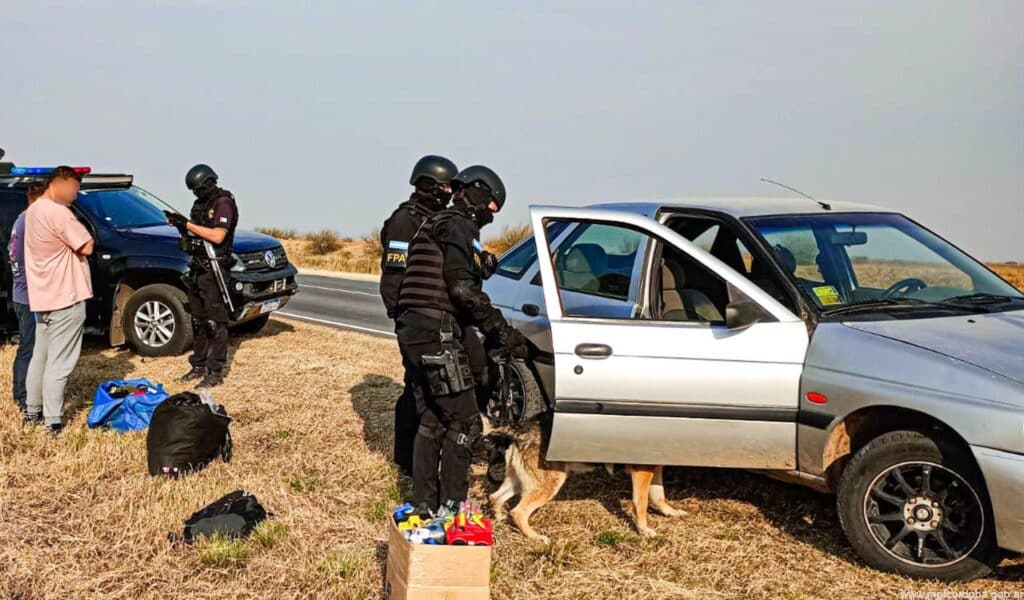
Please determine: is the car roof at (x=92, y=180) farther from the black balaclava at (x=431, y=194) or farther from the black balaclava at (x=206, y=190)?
the black balaclava at (x=431, y=194)

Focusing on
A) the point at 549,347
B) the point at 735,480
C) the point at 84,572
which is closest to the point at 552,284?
the point at 549,347

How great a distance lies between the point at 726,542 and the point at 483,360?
63.9 inches

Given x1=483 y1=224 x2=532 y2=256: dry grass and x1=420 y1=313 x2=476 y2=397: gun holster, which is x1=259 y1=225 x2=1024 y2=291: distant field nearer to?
x1=483 y1=224 x2=532 y2=256: dry grass

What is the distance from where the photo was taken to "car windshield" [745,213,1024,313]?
203 inches

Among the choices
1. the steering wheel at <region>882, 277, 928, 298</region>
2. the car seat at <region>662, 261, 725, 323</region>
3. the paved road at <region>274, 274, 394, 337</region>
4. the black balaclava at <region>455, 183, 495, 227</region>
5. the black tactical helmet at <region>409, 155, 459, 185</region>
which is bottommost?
the paved road at <region>274, 274, 394, 337</region>

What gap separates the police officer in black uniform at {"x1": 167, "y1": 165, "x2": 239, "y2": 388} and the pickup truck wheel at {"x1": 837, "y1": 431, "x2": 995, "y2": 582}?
6.22m

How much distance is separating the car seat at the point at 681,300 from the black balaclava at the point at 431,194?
135 centimetres

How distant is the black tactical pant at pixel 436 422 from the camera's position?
494cm

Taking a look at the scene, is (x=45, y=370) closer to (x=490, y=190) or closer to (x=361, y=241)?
(x=490, y=190)

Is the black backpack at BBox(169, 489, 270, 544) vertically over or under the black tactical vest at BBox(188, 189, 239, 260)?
under

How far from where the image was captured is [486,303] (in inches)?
191

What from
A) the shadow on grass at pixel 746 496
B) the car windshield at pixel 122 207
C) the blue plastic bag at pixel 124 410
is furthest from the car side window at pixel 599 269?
the car windshield at pixel 122 207

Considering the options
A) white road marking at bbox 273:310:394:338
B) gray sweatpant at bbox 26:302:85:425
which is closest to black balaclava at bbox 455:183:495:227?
gray sweatpant at bbox 26:302:85:425

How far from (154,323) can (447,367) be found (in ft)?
22.3
